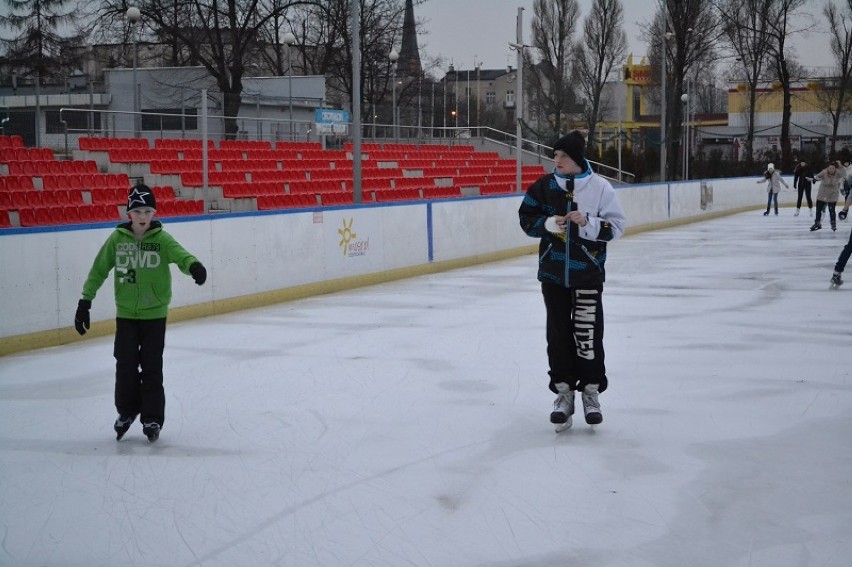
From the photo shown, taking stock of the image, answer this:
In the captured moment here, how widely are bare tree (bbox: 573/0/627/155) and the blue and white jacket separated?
60640 mm

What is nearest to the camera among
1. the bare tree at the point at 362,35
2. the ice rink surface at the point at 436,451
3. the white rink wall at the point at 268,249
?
the ice rink surface at the point at 436,451

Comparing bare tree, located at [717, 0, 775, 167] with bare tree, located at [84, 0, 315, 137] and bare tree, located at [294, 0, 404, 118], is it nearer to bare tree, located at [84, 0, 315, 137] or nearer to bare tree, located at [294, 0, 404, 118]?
bare tree, located at [294, 0, 404, 118]

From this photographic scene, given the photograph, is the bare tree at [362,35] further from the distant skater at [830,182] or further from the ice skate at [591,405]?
the ice skate at [591,405]

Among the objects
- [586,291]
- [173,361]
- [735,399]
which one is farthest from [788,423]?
[173,361]

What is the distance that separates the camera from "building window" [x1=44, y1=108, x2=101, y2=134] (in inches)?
797

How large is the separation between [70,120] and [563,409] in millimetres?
15817

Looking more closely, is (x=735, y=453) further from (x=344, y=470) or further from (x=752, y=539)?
(x=344, y=470)

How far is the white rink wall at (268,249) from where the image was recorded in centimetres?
1086

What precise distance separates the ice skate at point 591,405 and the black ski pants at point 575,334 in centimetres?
4

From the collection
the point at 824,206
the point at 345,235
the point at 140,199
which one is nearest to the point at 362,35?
the point at 824,206

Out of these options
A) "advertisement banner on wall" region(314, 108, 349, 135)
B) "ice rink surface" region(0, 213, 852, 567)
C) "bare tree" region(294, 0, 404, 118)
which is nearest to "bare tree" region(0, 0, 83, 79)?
"bare tree" region(294, 0, 404, 118)

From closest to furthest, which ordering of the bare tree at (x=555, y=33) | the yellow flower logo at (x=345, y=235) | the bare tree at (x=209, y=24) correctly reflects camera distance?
1. the yellow flower logo at (x=345, y=235)
2. the bare tree at (x=209, y=24)
3. the bare tree at (x=555, y=33)

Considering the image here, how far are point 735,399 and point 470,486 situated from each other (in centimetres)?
291

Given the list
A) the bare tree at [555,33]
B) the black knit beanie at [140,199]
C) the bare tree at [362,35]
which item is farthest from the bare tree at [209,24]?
the bare tree at [555,33]
